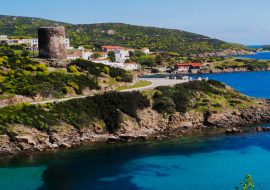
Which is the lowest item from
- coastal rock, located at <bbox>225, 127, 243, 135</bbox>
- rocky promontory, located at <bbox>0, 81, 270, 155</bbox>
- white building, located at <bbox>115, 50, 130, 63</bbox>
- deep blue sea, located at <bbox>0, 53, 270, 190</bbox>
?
deep blue sea, located at <bbox>0, 53, 270, 190</bbox>

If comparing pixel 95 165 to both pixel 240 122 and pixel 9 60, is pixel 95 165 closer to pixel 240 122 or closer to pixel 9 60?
Answer: pixel 240 122

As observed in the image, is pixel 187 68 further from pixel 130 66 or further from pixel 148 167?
pixel 148 167

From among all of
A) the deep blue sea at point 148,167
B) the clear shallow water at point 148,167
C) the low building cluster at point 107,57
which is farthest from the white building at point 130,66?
the clear shallow water at point 148,167

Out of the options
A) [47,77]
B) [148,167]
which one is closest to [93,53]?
[47,77]

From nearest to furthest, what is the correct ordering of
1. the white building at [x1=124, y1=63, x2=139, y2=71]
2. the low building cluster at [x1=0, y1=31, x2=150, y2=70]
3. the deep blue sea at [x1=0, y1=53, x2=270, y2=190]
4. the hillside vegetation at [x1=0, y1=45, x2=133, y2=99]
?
1. the deep blue sea at [x1=0, y1=53, x2=270, y2=190]
2. the hillside vegetation at [x1=0, y1=45, x2=133, y2=99]
3. the low building cluster at [x1=0, y1=31, x2=150, y2=70]
4. the white building at [x1=124, y1=63, x2=139, y2=71]

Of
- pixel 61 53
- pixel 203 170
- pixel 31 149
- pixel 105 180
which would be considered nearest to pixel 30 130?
pixel 31 149

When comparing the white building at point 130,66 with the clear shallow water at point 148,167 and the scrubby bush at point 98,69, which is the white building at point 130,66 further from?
the clear shallow water at point 148,167

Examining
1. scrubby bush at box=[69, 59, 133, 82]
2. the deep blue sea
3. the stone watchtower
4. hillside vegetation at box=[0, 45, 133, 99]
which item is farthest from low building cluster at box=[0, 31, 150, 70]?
the deep blue sea

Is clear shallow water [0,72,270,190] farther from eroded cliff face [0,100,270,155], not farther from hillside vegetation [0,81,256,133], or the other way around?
hillside vegetation [0,81,256,133]
